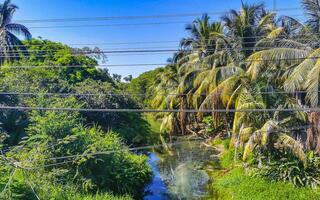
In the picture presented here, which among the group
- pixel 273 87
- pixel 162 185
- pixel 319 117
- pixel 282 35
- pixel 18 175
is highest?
pixel 282 35

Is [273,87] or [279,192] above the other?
[273,87]

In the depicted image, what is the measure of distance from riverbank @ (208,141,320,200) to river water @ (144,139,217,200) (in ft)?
2.37

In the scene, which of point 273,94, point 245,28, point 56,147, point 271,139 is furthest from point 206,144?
point 56,147

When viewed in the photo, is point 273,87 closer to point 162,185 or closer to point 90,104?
point 162,185

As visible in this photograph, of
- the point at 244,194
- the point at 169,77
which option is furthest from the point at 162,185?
the point at 169,77

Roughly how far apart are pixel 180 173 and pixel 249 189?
575 cm

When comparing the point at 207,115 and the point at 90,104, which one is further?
the point at 207,115

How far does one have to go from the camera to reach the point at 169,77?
111ft

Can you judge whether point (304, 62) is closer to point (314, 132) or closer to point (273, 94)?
point (314, 132)

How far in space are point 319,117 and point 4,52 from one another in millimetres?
17448

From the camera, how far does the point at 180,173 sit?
59.5 ft

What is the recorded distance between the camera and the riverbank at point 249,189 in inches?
468

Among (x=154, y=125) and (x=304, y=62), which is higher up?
(x=304, y=62)

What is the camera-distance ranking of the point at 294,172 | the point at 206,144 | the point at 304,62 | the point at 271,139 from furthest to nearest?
the point at 206,144, the point at 271,139, the point at 294,172, the point at 304,62
